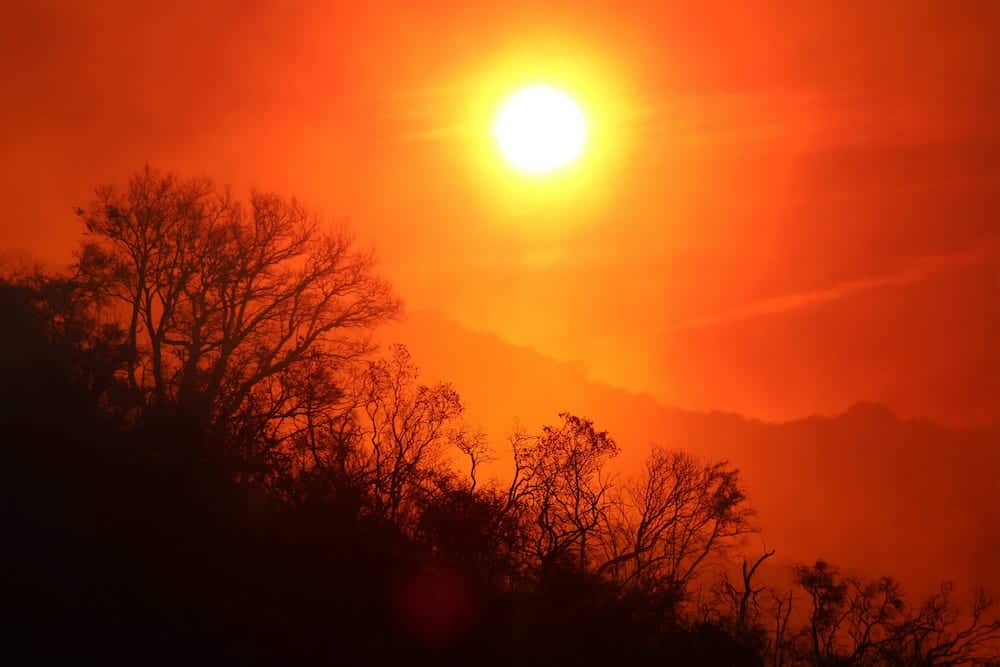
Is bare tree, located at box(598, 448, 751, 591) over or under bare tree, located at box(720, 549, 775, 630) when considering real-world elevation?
over

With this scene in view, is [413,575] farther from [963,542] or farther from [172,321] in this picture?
[963,542]

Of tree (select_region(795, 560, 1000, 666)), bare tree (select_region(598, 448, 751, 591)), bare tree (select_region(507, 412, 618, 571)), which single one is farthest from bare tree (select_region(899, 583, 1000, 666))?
bare tree (select_region(507, 412, 618, 571))

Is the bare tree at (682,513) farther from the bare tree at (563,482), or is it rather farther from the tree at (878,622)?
the tree at (878,622)

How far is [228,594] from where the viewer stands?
2086 centimetres

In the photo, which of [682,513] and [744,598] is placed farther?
[744,598]

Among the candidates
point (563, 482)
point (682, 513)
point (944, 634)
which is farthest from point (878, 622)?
point (563, 482)

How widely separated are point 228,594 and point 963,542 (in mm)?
182071

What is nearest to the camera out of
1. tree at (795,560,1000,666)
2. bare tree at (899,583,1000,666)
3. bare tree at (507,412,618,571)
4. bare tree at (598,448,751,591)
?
bare tree at (507,412,618,571)

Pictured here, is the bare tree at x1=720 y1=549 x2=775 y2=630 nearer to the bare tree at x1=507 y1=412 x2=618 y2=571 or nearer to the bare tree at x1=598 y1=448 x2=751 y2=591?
the bare tree at x1=598 y1=448 x2=751 y2=591

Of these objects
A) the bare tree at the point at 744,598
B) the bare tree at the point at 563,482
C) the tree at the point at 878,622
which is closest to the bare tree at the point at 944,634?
the tree at the point at 878,622

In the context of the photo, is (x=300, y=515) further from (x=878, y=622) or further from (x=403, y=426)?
(x=878, y=622)

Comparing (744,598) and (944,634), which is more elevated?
(944,634)

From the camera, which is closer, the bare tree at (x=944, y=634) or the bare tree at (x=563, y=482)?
the bare tree at (x=563, y=482)

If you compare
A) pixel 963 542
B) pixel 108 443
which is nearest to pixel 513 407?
pixel 108 443
